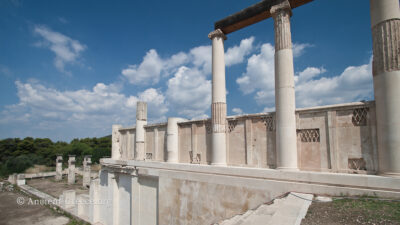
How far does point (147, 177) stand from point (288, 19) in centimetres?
1058

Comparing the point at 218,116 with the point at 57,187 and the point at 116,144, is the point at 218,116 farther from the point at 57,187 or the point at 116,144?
the point at 57,187

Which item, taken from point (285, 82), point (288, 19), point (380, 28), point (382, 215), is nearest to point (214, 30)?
point (288, 19)

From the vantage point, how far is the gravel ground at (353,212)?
4228 millimetres

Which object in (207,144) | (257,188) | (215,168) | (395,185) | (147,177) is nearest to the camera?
(395,185)

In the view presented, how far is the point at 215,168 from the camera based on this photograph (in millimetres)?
8875

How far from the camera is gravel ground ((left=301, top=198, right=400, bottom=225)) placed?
13.9 ft

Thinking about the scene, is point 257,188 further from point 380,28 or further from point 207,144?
point 380,28

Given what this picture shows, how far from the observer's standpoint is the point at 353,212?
467 centimetres

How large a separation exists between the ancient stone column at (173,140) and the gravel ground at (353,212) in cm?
743

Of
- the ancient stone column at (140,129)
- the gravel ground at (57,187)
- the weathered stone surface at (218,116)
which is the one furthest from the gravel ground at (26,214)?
the weathered stone surface at (218,116)

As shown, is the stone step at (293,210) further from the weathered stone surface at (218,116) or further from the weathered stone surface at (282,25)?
the weathered stone surface at (282,25)

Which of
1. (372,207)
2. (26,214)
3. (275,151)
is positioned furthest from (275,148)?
(26,214)

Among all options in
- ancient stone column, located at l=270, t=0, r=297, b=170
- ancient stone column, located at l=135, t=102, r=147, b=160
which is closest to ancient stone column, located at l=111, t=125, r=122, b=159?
ancient stone column, located at l=135, t=102, r=147, b=160

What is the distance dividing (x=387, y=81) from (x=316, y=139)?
2628 millimetres
